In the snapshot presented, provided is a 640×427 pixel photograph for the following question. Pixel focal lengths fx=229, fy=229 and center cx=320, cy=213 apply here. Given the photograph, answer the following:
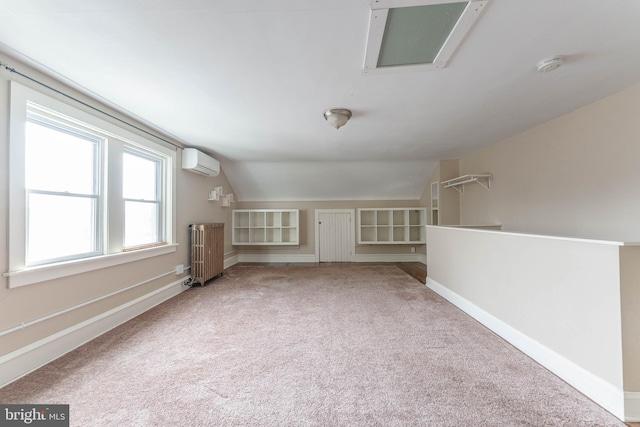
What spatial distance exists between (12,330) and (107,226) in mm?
1000

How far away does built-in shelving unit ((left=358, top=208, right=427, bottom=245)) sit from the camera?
5.46 m

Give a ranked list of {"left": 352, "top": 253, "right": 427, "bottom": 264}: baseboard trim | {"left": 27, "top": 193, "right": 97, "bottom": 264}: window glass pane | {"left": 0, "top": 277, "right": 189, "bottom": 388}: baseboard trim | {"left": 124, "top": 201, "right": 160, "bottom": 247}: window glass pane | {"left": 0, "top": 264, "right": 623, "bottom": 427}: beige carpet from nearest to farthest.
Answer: {"left": 0, "top": 264, "right": 623, "bottom": 427}: beige carpet < {"left": 0, "top": 277, "right": 189, "bottom": 388}: baseboard trim < {"left": 27, "top": 193, "right": 97, "bottom": 264}: window glass pane < {"left": 124, "top": 201, "right": 160, "bottom": 247}: window glass pane < {"left": 352, "top": 253, "right": 427, "bottom": 264}: baseboard trim

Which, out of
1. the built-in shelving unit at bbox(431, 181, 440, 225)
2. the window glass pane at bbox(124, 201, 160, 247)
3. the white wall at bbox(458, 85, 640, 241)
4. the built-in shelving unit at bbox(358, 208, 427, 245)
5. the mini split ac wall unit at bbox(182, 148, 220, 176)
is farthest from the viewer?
the built-in shelving unit at bbox(358, 208, 427, 245)

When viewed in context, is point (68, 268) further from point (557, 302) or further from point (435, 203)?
point (435, 203)

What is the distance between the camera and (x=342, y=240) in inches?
224

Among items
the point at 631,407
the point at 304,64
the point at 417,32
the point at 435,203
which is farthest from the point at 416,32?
the point at 435,203

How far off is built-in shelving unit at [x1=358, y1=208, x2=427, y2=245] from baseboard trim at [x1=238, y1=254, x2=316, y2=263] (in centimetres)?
135

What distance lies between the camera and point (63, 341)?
1.84 metres

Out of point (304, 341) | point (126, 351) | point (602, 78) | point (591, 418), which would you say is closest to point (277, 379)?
point (304, 341)

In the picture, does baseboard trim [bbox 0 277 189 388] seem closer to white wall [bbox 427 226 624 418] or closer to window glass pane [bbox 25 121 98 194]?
window glass pane [bbox 25 121 98 194]

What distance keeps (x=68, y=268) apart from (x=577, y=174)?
16.1 feet

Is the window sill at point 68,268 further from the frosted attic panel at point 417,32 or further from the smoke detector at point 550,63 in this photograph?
the smoke detector at point 550,63

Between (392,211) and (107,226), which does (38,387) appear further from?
(392,211)

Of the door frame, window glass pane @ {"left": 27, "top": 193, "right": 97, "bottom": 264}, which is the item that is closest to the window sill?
window glass pane @ {"left": 27, "top": 193, "right": 97, "bottom": 264}
